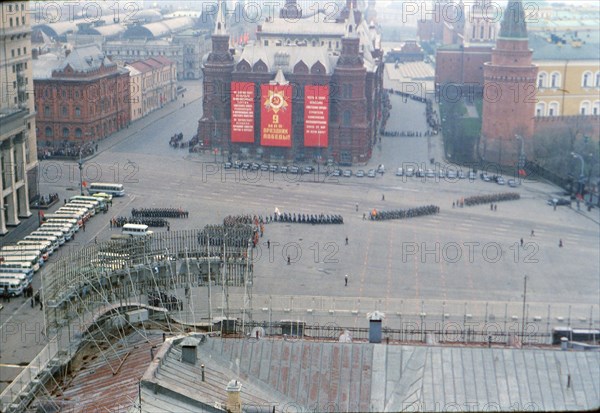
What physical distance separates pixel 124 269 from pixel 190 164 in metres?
43.0

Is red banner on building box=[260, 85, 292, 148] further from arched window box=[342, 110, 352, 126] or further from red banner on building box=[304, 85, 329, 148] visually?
arched window box=[342, 110, 352, 126]

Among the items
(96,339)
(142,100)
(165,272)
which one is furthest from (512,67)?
(96,339)

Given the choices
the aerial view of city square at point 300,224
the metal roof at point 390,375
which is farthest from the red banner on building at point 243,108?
the metal roof at point 390,375

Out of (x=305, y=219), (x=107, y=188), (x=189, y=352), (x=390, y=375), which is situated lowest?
(x=305, y=219)

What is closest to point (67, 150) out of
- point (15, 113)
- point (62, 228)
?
point (15, 113)

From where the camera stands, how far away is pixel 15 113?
182 feet

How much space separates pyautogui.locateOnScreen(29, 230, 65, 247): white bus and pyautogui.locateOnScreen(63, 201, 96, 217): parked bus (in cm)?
579

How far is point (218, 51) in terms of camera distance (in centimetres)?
7950

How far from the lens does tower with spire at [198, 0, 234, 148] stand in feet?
259

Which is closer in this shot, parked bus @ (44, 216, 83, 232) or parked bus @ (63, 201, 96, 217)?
parked bus @ (44, 216, 83, 232)

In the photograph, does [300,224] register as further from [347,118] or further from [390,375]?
[390,375]

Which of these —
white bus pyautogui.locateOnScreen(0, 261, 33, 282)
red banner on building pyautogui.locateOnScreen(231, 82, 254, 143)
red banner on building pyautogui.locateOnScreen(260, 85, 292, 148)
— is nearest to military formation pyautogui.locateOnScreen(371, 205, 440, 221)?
red banner on building pyautogui.locateOnScreen(260, 85, 292, 148)

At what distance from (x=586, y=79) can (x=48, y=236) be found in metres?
53.2

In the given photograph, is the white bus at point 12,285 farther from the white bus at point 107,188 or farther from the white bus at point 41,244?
the white bus at point 107,188
